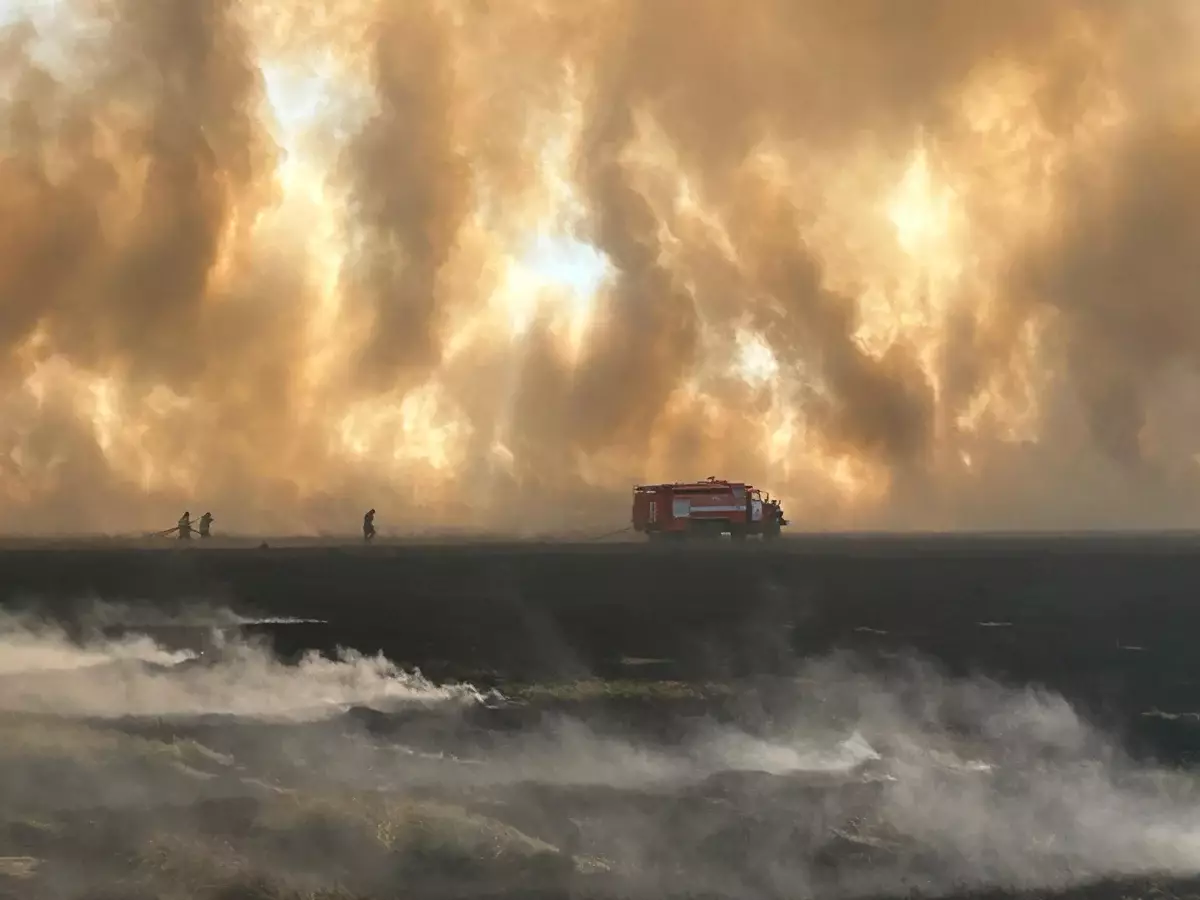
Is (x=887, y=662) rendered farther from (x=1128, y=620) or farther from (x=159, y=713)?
(x=159, y=713)

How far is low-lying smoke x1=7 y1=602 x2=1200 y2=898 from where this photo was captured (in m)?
9.13

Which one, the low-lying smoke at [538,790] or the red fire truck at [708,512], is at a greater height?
the red fire truck at [708,512]

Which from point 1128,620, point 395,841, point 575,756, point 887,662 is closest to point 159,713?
point 395,841

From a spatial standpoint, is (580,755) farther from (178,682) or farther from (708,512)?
(708,512)

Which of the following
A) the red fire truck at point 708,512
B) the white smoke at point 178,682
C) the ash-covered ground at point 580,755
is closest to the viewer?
the ash-covered ground at point 580,755

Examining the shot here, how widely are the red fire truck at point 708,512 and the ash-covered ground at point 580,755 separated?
16580 mm

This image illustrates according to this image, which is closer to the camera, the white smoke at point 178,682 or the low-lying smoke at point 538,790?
the low-lying smoke at point 538,790

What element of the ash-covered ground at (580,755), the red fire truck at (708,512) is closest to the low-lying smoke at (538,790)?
the ash-covered ground at (580,755)

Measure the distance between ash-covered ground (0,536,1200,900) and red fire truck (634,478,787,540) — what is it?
16580 mm

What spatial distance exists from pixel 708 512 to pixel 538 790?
90.4 feet

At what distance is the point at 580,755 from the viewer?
12.0 metres

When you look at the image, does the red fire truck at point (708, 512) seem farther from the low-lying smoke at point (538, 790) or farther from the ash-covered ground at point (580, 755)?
the low-lying smoke at point (538, 790)

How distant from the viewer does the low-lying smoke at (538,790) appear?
30.0 feet

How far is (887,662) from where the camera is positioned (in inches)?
648
